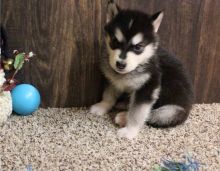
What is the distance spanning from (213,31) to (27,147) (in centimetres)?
119

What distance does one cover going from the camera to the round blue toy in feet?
6.22

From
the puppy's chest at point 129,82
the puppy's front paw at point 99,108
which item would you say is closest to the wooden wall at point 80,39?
the puppy's front paw at point 99,108

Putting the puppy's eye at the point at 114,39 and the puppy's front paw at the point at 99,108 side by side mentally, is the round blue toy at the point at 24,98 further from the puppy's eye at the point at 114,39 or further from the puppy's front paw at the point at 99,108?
the puppy's eye at the point at 114,39

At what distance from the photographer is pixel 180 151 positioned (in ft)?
5.85

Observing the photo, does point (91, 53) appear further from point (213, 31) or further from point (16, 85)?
point (213, 31)

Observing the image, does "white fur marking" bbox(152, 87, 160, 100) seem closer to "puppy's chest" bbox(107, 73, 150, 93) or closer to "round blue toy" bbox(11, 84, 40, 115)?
"puppy's chest" bbox(107, 73, 150, 93)

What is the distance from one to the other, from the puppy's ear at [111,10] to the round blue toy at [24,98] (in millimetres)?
525

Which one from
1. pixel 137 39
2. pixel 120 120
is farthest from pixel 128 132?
pixel 137 39

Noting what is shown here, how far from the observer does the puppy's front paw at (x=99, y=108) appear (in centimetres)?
206

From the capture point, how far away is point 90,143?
1.78m

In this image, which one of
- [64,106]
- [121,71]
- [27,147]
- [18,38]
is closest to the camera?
[27,147]

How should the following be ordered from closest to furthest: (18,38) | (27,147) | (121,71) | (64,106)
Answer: (27,147), (121,71), (18,38), (64,106)

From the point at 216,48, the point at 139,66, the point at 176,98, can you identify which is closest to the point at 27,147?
the point at 139,66

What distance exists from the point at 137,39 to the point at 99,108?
50 centimetres
